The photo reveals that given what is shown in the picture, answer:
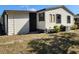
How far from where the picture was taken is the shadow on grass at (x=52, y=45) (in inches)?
316

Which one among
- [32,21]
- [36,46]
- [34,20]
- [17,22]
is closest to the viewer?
[36,46]

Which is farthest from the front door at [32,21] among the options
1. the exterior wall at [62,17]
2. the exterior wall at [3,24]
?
the exterior wall at [3,24]

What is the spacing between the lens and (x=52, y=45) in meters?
8.84

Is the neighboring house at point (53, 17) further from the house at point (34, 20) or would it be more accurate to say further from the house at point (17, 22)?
the house at point (17, 22)

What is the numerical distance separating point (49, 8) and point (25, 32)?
8.16 ft

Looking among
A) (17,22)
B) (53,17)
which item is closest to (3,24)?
(17,22)

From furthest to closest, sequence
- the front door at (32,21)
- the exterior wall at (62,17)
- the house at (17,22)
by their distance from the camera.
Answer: the front door at (32,21), the exterior wall at (62,17), the house at (17,22)

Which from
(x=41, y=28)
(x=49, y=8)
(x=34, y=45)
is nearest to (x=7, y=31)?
(x=41, y=28)

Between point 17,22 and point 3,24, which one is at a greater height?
point 17,22

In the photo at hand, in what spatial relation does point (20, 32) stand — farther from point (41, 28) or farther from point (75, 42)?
point (75, 42)

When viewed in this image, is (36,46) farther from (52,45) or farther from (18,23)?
(18,23)

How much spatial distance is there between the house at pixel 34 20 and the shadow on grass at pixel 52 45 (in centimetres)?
382

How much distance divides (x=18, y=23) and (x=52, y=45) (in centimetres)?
521

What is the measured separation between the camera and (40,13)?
14141 mm
